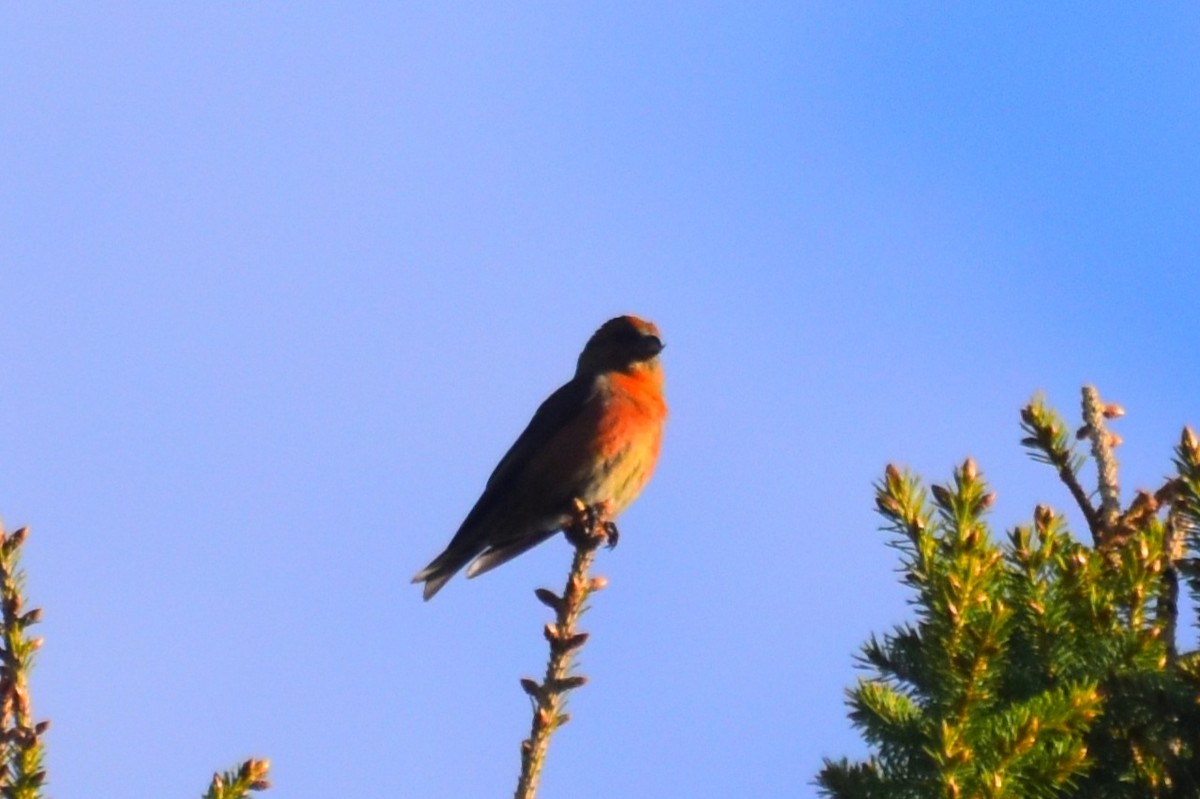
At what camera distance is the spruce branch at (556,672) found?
87.8 inches

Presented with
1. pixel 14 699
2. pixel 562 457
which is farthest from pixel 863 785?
pixel 562 457

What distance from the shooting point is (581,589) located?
2.89 metres

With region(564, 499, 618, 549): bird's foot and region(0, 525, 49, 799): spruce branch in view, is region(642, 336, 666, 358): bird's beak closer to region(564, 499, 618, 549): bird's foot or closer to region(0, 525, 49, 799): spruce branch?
region(564, 499, 618, 549): bird's foot

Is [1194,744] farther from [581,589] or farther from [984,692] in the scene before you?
[581,589]

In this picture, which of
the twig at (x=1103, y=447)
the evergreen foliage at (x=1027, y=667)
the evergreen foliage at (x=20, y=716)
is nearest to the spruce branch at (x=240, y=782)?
the evergreen foliage at (x=20, y=716)

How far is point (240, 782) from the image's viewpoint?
2.22m

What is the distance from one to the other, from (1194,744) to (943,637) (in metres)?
0.43

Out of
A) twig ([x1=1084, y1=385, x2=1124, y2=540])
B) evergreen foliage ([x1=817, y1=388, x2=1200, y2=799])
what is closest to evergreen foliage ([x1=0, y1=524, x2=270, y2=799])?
evergreen foliage ([x1=817, y1=388, x2=1200, y2=799])

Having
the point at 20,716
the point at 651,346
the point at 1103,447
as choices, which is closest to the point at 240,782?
the point at 20,716

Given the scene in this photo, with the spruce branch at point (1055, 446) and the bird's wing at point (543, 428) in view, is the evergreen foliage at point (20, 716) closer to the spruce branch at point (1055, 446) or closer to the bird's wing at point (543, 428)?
the spruce branch at point (1055, 446)

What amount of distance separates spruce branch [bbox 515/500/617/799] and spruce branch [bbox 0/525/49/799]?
0.72 meters

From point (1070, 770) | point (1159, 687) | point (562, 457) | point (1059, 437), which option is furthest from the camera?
point (562, 457)

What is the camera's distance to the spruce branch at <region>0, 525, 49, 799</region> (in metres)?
2.21

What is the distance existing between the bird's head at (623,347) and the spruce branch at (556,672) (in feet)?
16.7
